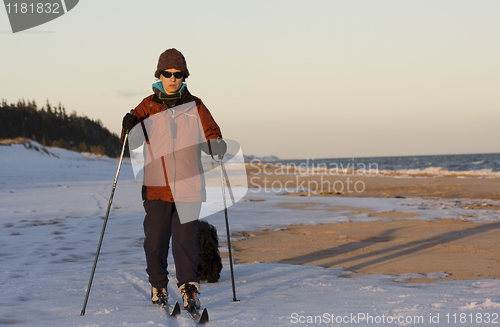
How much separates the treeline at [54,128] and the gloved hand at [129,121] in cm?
4583

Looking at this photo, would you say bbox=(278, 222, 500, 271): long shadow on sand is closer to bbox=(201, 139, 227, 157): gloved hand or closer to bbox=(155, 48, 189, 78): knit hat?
bbox=(201, 139, 227, 157): gloved hand

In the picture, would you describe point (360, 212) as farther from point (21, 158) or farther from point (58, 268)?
point (21, 158)

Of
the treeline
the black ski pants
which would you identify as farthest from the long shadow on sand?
the treeline

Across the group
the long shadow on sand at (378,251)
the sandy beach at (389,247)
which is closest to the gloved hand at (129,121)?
the sandy beach at (389,247)

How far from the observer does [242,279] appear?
15.5ft

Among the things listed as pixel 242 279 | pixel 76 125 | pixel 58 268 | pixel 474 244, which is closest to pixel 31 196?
pixel 58 268

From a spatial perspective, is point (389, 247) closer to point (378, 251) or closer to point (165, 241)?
point (378, 251)

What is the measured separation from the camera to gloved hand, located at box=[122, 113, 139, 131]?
3633 mm

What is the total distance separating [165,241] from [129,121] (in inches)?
37.7

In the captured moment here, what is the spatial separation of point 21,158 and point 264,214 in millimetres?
20188

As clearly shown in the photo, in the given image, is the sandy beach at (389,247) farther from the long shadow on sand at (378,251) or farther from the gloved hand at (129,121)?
the gloved hand at (129,121)

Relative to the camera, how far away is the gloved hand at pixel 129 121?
3.63 m

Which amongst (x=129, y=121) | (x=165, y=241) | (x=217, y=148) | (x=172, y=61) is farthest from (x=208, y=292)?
(x=172, y=61)

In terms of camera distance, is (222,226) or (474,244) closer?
(474,244)
